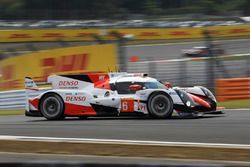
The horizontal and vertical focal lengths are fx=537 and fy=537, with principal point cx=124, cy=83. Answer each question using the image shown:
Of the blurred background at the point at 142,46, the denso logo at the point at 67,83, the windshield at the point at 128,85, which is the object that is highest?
the blurred background at the point at 142,46

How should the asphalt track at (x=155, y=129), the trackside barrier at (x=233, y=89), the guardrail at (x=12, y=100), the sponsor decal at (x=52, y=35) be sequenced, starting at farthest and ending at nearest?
1. the sponsor decal at (x=52, y=35)
2. the guardrail at (x=12, y=100)
3. the trackside barrier at (x=233, y=89)
4. the asphalt track at (x=155, y=129)

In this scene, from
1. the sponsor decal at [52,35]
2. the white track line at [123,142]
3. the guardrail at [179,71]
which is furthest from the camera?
the sponsor decal at [52,35]

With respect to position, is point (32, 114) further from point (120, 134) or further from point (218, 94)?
point (218, 94)

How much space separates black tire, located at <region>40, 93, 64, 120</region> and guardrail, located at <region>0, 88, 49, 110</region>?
7550 mm

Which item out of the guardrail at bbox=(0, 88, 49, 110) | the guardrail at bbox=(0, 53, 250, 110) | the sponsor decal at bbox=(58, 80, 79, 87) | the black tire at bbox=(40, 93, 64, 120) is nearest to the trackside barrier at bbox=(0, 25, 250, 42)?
the guardrail at bbox=(0, 53, 250, 110)

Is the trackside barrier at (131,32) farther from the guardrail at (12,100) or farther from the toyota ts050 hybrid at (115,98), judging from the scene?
the toyota ts050 hybrid at (115,98)

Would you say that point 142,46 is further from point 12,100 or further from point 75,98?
point 75,98

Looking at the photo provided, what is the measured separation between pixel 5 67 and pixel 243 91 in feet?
32.0

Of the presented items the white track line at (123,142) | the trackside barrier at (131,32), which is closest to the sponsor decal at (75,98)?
the white track line at (123,142)

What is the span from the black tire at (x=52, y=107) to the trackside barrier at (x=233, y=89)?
7.49m

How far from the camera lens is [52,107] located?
13180mm

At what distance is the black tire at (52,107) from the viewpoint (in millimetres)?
13094

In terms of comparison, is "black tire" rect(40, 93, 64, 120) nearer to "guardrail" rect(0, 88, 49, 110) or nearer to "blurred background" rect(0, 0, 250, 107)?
"blurred background" rect(0, 0, 250, 107)

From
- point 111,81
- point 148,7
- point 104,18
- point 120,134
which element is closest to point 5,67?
point 111,81
